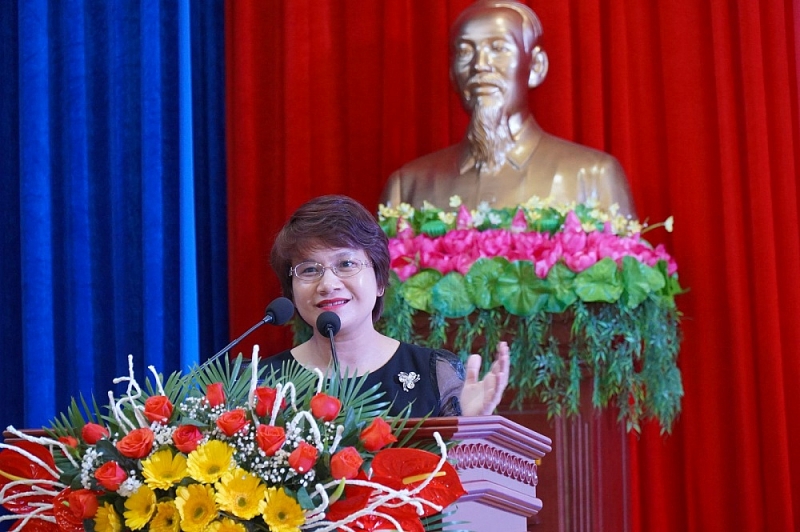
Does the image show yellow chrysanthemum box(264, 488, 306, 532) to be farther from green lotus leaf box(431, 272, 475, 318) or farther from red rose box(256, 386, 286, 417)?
green lotus leaf box(431, 272, 475, 318)

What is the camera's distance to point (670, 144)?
357 cm

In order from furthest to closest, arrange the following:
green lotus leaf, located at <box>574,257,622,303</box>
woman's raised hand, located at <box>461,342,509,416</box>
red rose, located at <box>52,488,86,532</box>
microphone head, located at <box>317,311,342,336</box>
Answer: green lotus leaf, located at <box>574,257,622,303</box> < microphone head, located at <box>317,311,342,336</box> < woman's raised hand, located at <box>461,342,509,416</box> < red rose, located at <box>52,488,86,532</box>

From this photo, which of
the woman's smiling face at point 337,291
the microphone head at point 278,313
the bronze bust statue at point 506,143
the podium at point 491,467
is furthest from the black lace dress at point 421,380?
the bronze bust statue at point 506,143

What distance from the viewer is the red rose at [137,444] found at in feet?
4.13

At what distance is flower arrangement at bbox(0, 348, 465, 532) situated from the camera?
122 cm

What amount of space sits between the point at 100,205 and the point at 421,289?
1380mm

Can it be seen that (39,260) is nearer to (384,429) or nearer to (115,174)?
(115,174)

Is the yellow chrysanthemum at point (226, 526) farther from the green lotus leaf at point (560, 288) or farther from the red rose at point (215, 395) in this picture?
the green lotus leaf at point (560, 288)

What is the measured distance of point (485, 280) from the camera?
288cm

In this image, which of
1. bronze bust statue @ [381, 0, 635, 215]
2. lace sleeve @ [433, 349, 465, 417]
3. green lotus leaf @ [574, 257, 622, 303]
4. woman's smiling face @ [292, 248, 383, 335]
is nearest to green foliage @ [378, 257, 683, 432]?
green lotus leaf @ [574, 257, 622, 303]

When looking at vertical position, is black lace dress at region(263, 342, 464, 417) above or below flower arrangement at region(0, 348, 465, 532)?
above

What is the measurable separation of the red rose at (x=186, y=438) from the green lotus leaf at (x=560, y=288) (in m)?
1.65

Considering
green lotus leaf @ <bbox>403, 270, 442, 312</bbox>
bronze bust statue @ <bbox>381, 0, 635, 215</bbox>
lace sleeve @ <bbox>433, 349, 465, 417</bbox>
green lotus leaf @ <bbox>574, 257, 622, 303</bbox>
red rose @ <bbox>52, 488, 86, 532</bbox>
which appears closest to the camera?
red rose @ <bbox>52, 488, 86, 532</bbox>

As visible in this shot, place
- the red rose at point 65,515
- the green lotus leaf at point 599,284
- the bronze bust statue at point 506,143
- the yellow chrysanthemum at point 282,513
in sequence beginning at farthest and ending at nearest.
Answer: the bronze bust statue at point 506,143
the green lotus leaf at point 599,284
the red rose at point 65,515
the yellow chrysanthemum at point 282,513
